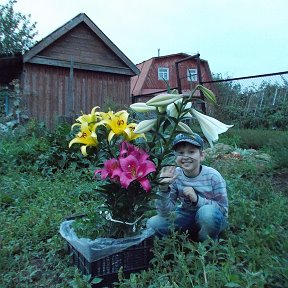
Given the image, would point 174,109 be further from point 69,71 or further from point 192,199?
point 69,71

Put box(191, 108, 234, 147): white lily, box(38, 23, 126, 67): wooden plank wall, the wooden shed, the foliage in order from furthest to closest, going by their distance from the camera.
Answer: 1. the wooden shed
2. box(38, 23, 126, 67): wooden plank wall
3. the foliage
4. box(191, 108, 234, 147): white lily

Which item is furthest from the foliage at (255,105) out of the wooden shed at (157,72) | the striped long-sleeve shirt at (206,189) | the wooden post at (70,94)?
the wooden shed at (157,72)

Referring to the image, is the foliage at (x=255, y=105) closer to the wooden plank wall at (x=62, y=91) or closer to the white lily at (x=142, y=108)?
the wooden plank wall at (x=62, y=91)

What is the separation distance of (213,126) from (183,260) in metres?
0.75

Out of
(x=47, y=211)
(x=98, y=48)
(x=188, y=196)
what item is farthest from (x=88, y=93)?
(x=188, y=196)

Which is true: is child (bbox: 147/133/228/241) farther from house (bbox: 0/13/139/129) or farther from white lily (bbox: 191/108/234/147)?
house (bbox: 0/13/139/129)

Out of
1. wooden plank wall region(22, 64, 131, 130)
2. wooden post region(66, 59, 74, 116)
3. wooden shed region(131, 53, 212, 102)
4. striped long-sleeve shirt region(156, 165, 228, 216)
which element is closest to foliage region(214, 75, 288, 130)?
wooden plank wall region(22, 64, 131, 130)

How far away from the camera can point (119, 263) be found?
2133 mm

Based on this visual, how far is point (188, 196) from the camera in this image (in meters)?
2.39

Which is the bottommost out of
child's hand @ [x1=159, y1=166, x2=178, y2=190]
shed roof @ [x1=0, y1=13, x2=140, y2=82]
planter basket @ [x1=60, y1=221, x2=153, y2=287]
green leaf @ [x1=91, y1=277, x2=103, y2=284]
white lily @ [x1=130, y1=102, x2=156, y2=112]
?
green leaf @ [x1=91, y1=277, x2=103, y2=284]

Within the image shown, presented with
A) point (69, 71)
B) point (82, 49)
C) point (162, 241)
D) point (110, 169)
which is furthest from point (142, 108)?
point (82, 49)

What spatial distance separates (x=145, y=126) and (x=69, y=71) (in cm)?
930

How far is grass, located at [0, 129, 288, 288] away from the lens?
1.92 metres

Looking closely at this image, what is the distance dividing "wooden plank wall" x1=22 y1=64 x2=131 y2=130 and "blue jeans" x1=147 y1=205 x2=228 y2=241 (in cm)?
755
